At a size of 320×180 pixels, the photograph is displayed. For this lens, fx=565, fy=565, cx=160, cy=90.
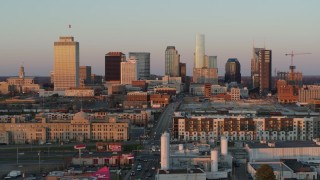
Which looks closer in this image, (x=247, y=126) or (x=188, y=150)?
(x=188, y=150)

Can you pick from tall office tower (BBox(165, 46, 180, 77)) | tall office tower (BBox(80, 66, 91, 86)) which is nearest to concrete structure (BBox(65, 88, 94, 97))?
tall office tower (BBox(80, 66, 91, 86))

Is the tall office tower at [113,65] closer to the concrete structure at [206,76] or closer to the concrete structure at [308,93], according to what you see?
the concrete structure at [206,76]

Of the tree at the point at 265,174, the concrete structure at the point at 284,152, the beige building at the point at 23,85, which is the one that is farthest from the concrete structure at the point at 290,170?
the beige building at the point at 23,85

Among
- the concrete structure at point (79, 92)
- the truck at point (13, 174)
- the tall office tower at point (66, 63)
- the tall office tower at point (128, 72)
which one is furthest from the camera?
the tall office tower at point (128, 72)

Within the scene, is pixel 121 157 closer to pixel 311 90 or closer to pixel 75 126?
pixel 75 126

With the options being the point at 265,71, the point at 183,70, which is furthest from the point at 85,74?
the point at 265,71

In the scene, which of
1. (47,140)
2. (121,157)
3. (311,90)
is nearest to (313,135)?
(121,157)
